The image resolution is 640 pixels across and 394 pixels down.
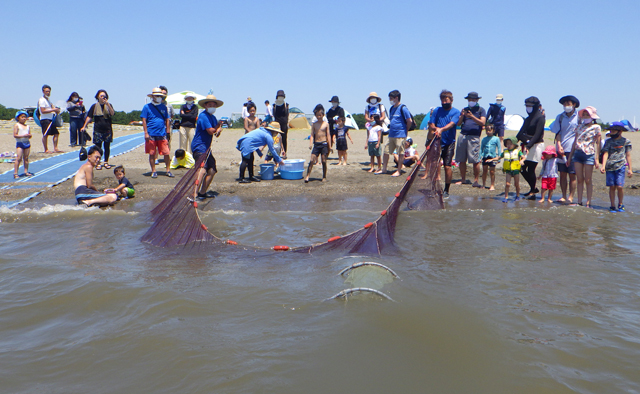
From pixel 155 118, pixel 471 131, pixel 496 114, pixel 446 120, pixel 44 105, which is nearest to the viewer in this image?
pixel 446 120

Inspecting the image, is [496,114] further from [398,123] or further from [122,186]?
[122,186]

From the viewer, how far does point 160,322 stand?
3.64 m

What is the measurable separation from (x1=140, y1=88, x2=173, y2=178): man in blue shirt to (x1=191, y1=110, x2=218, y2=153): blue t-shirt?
5.08 ft

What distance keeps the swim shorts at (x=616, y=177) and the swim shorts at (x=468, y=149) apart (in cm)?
218

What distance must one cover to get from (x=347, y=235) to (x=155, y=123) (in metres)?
5.99

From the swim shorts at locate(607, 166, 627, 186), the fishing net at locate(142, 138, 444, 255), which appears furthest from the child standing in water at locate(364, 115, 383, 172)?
the swim shorts at locate(607, 166, 627, 186)

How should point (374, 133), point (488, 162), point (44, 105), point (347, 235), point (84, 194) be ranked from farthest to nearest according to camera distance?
point (44, 105) → point (374, 133) → point (488, 162) → point (84, 194) → point (347, 235)

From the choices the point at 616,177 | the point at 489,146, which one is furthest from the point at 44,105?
the point at 616,177

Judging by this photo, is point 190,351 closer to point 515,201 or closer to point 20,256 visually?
point 20,256

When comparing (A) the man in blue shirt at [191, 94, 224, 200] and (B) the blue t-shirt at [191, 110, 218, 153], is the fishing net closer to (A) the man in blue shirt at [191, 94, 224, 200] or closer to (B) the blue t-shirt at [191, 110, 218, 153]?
(A) the man in blue shirt at [191, 94, 224, 200]

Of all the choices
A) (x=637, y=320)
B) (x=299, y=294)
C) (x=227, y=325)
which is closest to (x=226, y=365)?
(x=227, y=325)

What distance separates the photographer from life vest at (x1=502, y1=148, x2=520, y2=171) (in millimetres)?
7992

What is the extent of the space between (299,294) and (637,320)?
2.73 m

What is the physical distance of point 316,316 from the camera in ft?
12.1
